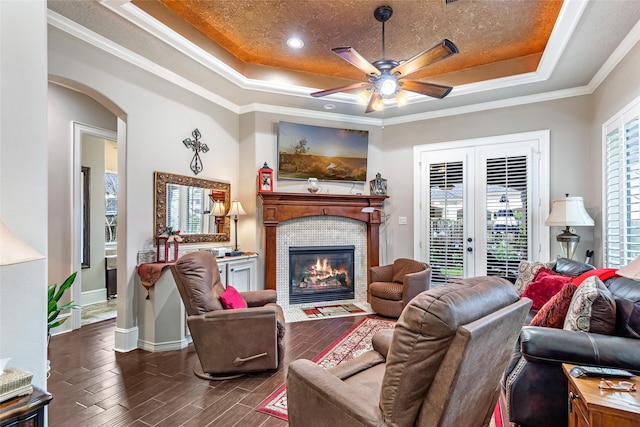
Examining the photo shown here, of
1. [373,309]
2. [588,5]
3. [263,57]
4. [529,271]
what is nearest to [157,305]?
[373,309]

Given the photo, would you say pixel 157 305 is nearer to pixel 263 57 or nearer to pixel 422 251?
pixel 263 57

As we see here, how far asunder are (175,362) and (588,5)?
476 centimetres

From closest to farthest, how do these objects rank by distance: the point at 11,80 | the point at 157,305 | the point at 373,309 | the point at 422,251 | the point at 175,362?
the point at 11,80, the point at 175,362, the point at 157,305, the point at 373,309, the point at 422,251

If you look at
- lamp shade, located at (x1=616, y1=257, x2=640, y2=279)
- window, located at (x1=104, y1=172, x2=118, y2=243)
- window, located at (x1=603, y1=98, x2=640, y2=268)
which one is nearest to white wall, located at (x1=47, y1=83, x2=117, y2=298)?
window, located at (x1=104, y1=172, x2=118, y2=243)

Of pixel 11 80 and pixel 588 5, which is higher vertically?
pixel 588 5

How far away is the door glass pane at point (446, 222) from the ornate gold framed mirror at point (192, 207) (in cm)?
321

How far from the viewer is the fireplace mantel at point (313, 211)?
15.9ft

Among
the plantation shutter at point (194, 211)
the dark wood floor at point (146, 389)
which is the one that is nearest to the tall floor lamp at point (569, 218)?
the dark wood floor at point (146, 389)

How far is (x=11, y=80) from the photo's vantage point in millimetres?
1538

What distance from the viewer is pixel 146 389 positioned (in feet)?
8.53

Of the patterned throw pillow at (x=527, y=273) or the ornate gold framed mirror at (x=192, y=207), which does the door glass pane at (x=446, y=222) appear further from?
the ornate gold framed mirror at (x=192, y=207)

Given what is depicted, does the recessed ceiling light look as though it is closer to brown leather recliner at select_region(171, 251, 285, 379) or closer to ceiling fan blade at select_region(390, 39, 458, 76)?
ceiling fan blade at select_region(390, 39, 458, 76)

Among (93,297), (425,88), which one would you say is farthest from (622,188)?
(93,297)

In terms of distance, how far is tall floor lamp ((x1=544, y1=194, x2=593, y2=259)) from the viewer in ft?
12.2
